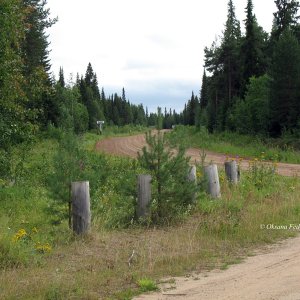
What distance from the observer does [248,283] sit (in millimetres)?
5297

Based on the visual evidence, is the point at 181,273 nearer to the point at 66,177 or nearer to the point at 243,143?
the point at 66,177

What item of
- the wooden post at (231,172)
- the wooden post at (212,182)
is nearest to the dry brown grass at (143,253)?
the wooden post at (212,182)

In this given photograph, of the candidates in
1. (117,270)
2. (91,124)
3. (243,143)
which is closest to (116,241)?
(117,270)

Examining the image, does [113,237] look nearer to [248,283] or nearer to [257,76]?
[248,283]

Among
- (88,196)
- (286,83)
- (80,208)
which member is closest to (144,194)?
(88,196)

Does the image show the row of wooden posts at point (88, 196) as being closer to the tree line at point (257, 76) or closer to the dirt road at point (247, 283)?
the dirt road at point (247, 283)

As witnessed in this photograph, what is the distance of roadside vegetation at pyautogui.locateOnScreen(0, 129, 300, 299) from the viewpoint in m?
5.38

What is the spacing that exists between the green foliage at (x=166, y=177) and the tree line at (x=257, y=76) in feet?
80.2

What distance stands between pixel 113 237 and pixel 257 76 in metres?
42.2

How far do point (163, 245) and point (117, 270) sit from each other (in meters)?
1.35

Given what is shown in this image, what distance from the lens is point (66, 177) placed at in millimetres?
7949

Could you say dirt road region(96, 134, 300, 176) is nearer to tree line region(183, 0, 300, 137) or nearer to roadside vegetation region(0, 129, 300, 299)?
roadside vegetation region(0, 129, 300, 299)

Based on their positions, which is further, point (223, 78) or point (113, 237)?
point (223, 78)

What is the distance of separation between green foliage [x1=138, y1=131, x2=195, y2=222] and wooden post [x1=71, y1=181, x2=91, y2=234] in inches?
64.1
